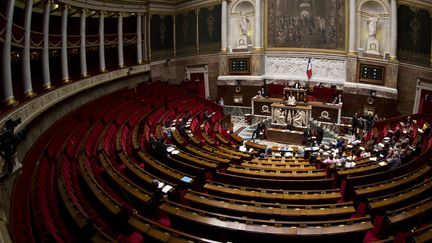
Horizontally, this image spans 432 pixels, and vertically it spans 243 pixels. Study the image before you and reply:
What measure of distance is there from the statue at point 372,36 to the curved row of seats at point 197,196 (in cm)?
1096

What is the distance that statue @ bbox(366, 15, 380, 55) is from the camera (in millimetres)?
20844

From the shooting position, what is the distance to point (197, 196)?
27.6ft

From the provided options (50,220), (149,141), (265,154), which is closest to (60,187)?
(50,220)

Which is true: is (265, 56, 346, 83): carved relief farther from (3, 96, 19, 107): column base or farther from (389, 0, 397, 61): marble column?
(3, 96, 19, 107): column base

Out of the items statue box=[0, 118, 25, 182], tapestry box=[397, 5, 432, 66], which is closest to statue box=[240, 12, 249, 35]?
tapestry box=[397, 5, 432, 66]

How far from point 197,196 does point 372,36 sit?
57.8 ft

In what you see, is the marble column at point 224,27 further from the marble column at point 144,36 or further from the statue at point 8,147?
the statue at point 8,147

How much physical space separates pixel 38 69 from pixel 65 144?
27.3 ft

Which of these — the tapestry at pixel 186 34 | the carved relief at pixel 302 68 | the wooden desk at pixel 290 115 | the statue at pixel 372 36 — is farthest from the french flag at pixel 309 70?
the tapestry at pixel 186 34

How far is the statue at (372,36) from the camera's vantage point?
68.4 feet

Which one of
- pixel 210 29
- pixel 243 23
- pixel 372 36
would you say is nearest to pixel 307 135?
pixel 372 36

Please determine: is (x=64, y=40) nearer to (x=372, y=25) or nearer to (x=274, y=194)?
(x=274, y=194)

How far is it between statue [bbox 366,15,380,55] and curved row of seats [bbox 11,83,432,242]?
35.9 feet

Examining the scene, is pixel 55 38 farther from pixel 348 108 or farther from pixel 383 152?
pixel 348 108
